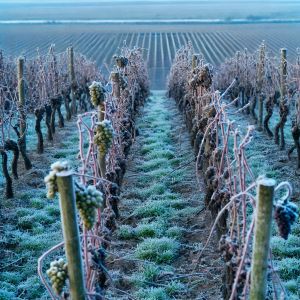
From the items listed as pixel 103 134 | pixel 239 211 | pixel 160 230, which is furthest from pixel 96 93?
pixel 160 230

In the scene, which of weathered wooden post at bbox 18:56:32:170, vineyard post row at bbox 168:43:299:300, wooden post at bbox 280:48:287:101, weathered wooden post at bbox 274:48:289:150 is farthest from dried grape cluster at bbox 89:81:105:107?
wooden post at bbox 280:48:287:101

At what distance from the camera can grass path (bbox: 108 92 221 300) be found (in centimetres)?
470

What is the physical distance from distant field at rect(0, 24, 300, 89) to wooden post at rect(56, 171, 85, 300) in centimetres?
1720

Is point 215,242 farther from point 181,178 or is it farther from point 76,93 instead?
point 76,93

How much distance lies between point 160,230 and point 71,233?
3262 mm

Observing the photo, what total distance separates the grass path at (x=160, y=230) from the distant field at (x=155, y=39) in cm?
1160

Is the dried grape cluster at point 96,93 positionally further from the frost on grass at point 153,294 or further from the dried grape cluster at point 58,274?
the dried grape cluster at point 58,274

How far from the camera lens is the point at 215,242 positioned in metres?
5.44

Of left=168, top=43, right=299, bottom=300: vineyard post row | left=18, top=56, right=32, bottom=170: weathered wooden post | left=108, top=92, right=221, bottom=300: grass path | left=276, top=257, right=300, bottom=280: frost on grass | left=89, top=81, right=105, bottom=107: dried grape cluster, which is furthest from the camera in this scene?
left=18, top=56, right=32, bottom=170: weathered wooden post

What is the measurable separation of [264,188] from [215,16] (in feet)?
156

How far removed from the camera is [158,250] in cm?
530

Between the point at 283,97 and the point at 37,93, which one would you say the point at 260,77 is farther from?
the point at 37,93

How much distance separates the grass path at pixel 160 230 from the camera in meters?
4.70

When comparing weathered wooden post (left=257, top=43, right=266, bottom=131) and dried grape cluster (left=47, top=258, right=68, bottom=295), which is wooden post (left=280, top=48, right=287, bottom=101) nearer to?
weathered wooden post (left=257, top=43, right=266, bottom=131)
